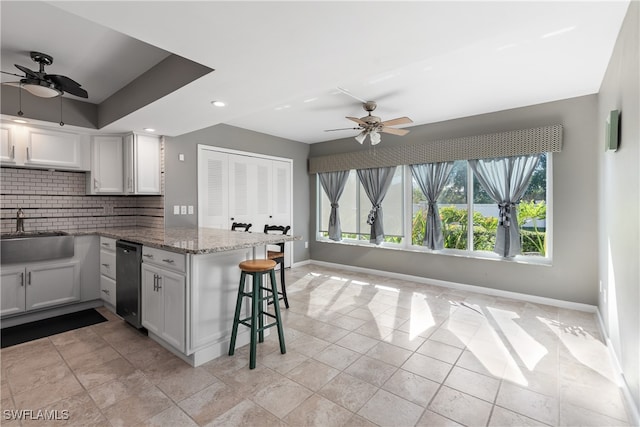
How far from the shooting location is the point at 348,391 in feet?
6.70

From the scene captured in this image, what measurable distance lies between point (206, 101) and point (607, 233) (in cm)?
391

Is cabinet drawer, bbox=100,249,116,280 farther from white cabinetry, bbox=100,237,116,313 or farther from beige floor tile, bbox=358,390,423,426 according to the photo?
beige floor tile, bbox=358,390,423,426

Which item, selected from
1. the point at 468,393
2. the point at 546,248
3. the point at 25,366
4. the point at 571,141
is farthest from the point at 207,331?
the point at 571,141

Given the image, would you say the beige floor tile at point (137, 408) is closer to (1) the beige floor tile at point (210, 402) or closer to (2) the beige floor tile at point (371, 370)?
(1) the beige floor tile at point (210, 402)

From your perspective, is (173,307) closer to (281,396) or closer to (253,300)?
(253,300)

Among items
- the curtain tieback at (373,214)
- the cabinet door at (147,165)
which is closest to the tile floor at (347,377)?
the cabinet door at (147,165)

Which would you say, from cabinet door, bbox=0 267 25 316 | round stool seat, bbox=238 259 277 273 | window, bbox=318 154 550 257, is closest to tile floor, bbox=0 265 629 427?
cabinet door, bbox=0 267 25 316

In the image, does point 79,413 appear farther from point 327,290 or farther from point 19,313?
point 327,290

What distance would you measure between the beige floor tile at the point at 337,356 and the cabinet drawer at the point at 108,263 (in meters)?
2.49

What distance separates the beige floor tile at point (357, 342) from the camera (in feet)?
8.68

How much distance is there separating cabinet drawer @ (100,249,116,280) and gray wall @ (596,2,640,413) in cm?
441

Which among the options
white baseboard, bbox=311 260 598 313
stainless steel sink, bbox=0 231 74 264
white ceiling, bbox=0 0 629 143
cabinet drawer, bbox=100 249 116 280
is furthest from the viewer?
white baseboard, bbox=311 260 598 313

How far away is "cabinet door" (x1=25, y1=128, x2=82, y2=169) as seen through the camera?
3.36 m

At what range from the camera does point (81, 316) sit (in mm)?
3408
